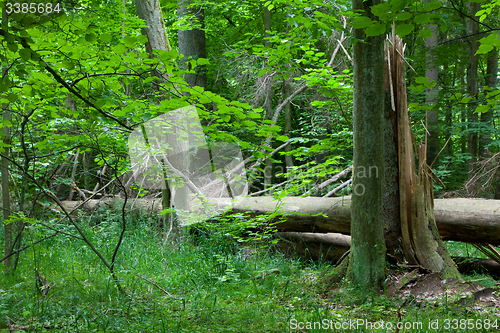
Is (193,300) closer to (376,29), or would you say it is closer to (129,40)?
(129,40)

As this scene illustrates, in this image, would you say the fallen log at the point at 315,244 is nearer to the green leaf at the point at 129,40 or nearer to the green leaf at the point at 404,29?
the green leaf at the point at 404,29

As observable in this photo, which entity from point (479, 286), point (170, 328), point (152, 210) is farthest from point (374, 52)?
point (152, 210)

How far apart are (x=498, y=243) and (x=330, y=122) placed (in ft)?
15.3

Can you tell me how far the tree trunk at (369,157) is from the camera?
3516mm

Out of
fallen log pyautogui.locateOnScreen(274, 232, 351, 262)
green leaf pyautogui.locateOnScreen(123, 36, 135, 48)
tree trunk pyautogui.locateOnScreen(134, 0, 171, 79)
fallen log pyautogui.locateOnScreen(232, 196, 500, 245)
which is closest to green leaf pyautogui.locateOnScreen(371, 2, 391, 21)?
green leaf pyautogui.locateOnScreen(123, 36, 135, 48)

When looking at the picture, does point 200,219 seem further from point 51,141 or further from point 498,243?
point 498,243

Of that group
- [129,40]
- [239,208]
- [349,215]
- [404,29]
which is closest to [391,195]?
[349,215]

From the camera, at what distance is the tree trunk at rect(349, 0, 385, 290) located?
3516 millimetres

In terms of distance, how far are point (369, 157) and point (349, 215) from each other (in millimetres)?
1592

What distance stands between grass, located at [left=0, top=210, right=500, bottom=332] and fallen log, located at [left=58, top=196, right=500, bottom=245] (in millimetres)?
671

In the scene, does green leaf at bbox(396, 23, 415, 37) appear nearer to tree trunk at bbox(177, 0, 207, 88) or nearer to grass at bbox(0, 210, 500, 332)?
grass at bbox(0, 210, 500, 332)

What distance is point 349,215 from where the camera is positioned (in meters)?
4.89

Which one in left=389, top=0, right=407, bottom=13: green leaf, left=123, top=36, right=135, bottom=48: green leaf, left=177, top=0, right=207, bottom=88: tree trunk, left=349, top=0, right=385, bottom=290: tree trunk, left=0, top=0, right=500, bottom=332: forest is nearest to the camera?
left=389, top=0, right=407, bottom=13: green leaf

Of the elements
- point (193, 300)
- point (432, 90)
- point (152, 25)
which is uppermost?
point (152, 25)
